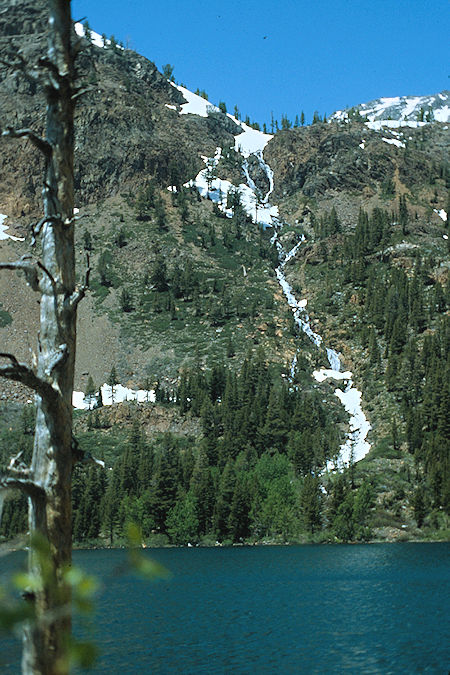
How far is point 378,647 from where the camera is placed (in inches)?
1041

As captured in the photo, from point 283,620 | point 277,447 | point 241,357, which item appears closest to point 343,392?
point 241,357

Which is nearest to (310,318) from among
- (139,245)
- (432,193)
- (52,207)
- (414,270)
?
(414,270)

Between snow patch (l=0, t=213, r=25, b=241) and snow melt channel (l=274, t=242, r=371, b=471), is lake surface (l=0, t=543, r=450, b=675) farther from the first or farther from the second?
snow patch (l=0, t=213, r=25, b=241)

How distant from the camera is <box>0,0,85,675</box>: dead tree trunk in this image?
4.71m

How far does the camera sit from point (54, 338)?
17.3ft

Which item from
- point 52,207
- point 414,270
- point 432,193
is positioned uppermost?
point 432,193

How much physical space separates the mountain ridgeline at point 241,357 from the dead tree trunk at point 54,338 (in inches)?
1781

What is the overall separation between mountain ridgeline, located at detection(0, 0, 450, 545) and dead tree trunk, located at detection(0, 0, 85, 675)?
45.2 metres

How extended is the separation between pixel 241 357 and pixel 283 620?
106314mm

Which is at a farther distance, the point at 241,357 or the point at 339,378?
the point at 241,357

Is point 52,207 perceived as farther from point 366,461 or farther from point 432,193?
point 432,193

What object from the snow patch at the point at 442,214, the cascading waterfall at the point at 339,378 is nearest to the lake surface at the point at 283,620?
the cascading waterfall at the point at 339,378

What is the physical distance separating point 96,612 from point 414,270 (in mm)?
158100

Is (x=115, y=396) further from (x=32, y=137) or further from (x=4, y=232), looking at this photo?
(x=32, y=137)
